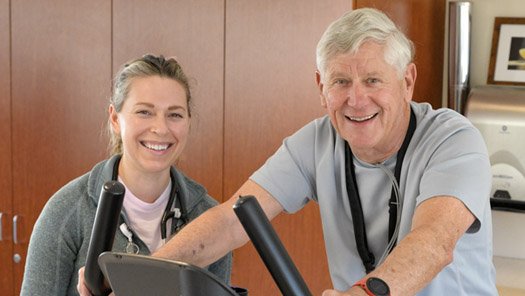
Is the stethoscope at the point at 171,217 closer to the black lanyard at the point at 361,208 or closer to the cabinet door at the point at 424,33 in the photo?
the black lanyard at the point at 361,208

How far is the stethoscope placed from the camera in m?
2.27

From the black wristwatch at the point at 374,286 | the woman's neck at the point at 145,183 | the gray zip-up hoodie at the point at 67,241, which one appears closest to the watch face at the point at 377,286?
the black wristwatch at the point at 374,286

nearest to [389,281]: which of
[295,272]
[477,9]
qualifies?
[295,272]

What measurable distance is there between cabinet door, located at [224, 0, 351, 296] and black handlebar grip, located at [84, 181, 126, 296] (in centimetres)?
183

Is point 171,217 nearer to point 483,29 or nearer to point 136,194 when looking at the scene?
point 136,194

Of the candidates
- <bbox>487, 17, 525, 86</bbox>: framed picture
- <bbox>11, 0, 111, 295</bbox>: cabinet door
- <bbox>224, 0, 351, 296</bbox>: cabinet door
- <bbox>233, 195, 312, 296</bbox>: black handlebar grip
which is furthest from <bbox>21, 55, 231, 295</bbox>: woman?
<bbox>487, 17, 525, 86</bbox>: framed picture

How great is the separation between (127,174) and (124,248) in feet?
0.64

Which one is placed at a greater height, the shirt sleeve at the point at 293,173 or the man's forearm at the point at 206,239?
the shirt sleeve at the point at 293,173

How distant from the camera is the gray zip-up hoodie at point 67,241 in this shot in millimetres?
2236

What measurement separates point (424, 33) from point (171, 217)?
146 centimetres

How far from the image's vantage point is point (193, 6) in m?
3.40

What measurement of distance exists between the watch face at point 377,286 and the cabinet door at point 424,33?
5.96 ft

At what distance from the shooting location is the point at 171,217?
2.31m

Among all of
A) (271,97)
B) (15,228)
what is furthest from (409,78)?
(15,228)
